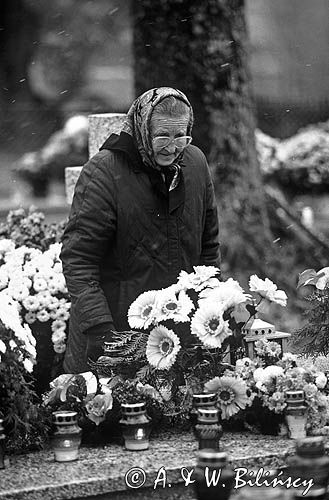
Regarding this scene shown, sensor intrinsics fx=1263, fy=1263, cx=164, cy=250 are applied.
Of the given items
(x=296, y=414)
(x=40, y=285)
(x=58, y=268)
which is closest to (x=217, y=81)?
(x=58, y=268)

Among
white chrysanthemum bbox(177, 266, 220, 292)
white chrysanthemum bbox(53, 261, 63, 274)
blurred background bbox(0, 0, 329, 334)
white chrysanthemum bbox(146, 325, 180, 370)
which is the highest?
white chrysanthemum bbox(177, 266, 220, 292)

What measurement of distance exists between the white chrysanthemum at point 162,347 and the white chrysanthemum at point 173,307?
0.15ft

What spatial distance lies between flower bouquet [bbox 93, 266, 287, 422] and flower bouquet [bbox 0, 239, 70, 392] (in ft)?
4.36

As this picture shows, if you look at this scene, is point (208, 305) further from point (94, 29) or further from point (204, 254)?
point (94, 29)

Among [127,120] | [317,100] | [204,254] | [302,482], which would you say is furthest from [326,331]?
[317,100]

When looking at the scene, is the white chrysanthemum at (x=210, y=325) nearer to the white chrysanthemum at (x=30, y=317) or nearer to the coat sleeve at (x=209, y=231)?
the coat sleeve at (x=209, y=231)

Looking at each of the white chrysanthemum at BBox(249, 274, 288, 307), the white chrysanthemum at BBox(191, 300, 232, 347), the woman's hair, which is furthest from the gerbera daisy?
the woman's hair

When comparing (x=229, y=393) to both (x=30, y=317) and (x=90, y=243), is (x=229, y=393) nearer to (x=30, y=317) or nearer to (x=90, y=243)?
(x=90, y=243)

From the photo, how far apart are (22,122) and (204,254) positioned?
15.3m

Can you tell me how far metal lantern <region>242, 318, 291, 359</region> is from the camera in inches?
178

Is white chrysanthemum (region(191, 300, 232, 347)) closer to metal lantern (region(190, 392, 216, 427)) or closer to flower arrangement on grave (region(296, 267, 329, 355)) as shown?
metal lantern (region(190, 392, 216, 427))

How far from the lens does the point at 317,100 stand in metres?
18.3

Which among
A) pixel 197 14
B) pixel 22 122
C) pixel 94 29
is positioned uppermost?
pixel 197 14

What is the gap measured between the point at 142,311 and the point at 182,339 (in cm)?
17
